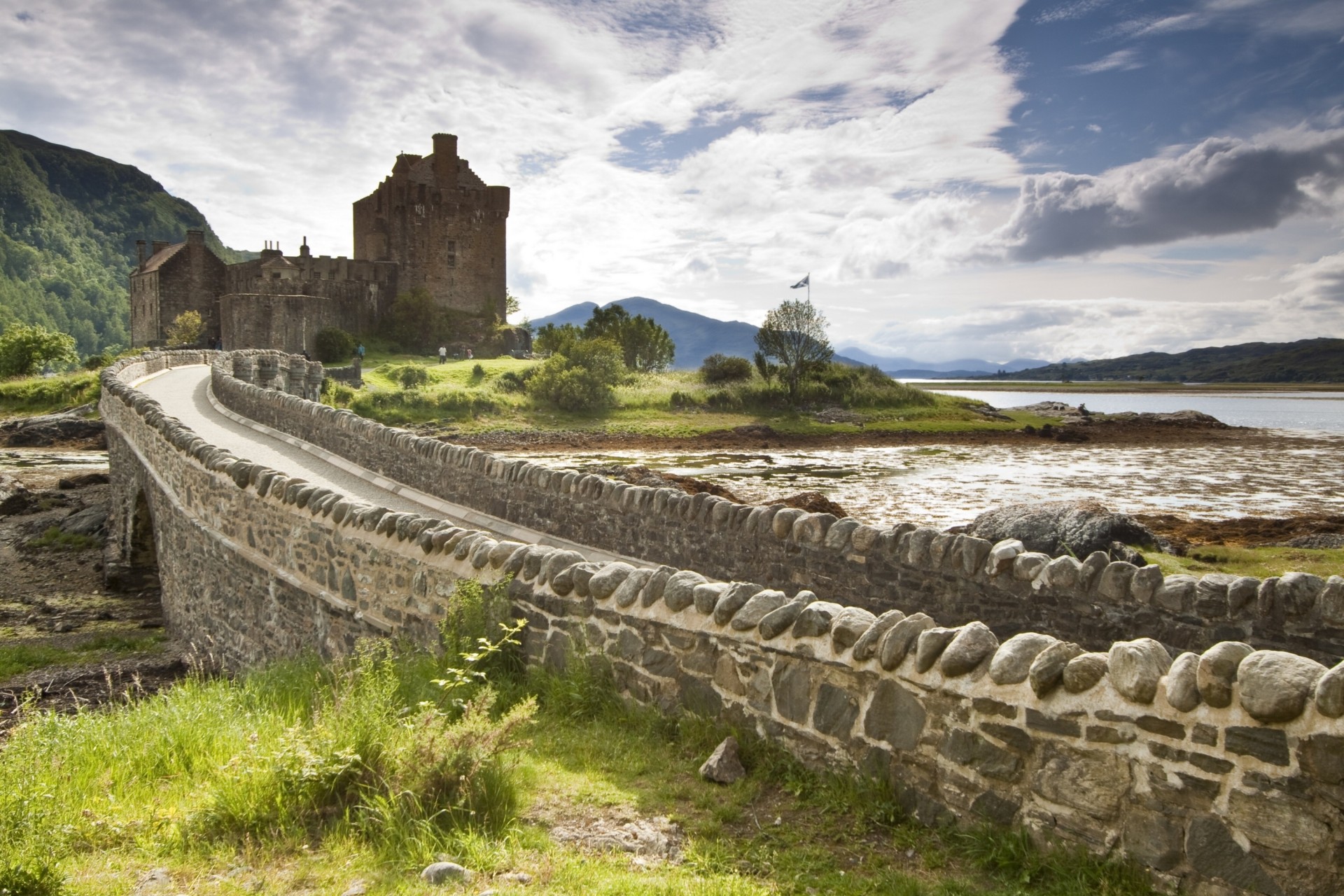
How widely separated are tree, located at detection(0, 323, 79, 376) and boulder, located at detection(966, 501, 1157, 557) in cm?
6497

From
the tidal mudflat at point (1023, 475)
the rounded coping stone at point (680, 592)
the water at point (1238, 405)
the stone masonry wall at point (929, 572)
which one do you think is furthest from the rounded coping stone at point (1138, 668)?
the water at point (1238, 405)

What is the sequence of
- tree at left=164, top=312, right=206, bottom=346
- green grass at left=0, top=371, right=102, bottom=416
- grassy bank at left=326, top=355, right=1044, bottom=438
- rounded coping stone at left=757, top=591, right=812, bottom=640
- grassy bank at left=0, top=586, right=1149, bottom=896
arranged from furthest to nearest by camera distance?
1. tree at left=164, top=312, right=206, bottom=346
2. grassy bank at left=326, top=355, right=1044, bottom=438
3. green grass at left=0, top=371, right=102, bottom=416
4. rounded coping stone at left=757, top=591, right=812, bottom=640
5. grassy bank at left=0, top=586, right=1149, bottom=896

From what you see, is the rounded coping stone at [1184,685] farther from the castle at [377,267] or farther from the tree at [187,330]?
the tree at [187,330]

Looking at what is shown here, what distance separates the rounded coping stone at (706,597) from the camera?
17.7 feet

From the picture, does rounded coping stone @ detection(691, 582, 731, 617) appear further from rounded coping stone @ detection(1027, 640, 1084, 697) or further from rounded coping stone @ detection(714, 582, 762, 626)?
rounded coping stone @ detection(1027, 640, 1084, 697)

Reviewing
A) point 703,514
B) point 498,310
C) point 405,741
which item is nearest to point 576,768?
point 405,741

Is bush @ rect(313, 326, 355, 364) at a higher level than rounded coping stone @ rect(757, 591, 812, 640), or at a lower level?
higher

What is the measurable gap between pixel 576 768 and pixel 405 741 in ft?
3.20

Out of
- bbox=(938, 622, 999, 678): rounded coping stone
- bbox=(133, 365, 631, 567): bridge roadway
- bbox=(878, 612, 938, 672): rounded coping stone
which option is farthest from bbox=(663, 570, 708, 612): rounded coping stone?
bbox=(133, 365, 631, 567): bridge roadway

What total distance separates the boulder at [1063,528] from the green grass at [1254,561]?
63 cm

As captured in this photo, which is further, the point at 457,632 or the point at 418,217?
the point at 418,217

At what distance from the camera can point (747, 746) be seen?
5055 mm

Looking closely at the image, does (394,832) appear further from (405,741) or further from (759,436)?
(759,436)

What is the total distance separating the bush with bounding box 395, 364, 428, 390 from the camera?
53219mm
